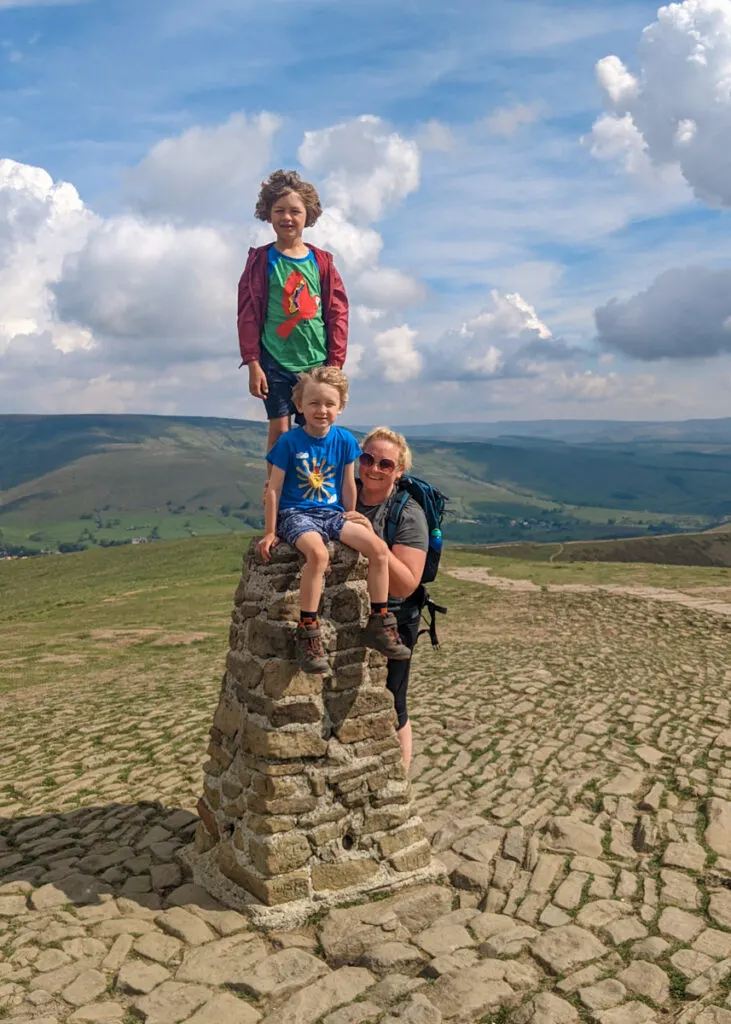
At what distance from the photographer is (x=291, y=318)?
8219mm

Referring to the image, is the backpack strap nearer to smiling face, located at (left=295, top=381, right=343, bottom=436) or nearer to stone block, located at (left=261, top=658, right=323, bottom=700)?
smiling face, located at (left=295, top=381, right=343, bottom=436)

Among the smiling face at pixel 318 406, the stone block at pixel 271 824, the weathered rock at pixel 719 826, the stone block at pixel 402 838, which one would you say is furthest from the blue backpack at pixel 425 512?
the weathered rock at pixel 719 826

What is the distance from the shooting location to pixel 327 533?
24.3 feet

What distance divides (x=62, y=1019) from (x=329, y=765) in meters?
3.16

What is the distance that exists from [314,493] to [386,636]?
5.72 feet

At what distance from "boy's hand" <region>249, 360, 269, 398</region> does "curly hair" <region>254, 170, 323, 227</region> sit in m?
1.87

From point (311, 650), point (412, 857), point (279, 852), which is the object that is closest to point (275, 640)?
point (311, 650)

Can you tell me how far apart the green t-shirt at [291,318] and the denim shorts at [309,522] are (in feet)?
6.02

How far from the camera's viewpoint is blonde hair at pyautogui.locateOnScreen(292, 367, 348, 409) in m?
7.34

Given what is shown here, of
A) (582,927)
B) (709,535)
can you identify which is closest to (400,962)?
(582,927)

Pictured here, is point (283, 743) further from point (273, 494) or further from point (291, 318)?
point (291, 318)

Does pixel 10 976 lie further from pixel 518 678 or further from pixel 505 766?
pixel 518 678

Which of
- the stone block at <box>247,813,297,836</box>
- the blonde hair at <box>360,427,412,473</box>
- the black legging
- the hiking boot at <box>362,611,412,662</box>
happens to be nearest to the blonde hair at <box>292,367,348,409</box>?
the blonde hair at <box>360,427,412,473</box>

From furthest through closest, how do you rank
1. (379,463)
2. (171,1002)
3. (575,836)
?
(575,836), (379,463), (171,1002)
